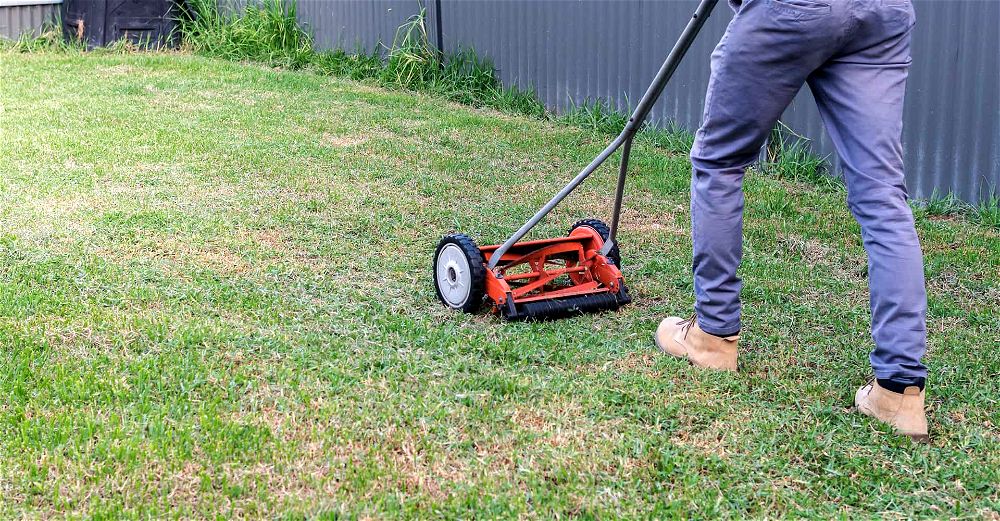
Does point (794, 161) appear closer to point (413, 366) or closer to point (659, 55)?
point (659, 55)

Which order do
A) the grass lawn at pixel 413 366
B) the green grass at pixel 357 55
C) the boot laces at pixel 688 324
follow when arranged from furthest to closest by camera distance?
the green grass at pixel 357 55 → the boot laces at pixel 688 324 → the grass lawn at pixel 413 366

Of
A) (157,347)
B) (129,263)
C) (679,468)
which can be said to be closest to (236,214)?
(129,263)

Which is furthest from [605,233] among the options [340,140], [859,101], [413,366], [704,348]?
[340,140]

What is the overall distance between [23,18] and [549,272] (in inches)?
346

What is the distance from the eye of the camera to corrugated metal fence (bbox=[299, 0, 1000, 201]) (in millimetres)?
4934

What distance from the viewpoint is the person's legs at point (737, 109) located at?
2504 mm

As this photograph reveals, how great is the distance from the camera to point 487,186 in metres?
5.43

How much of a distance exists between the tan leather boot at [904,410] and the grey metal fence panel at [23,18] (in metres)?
9.97

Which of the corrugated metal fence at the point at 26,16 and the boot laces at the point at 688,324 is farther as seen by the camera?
the corrugated metal fence at the point at 26,16

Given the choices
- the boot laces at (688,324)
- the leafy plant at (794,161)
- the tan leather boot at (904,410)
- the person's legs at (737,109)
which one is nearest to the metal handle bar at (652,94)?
the person's legs at (737,109)

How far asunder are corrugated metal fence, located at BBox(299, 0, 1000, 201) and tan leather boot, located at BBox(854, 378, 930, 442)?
2.79 meters

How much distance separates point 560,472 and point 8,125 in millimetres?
5544

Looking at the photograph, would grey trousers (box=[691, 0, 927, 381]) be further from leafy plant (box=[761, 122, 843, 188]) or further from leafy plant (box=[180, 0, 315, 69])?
leafy plant (box=[180, 0, 315, 69])

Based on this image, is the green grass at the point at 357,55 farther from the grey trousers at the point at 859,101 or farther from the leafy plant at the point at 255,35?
the grey trousers at the point at 859,101
